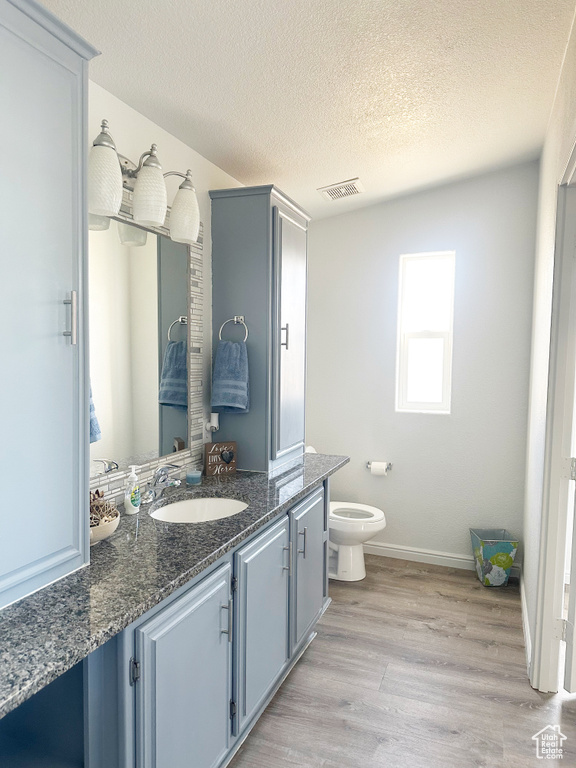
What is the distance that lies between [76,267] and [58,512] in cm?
62

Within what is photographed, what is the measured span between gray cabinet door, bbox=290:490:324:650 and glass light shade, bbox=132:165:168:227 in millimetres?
1297

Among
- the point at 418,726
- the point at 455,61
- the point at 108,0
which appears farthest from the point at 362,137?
the point at 418,726

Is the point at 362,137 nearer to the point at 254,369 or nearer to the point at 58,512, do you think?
the point at 254,369

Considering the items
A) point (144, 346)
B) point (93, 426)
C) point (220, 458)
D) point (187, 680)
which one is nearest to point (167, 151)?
point (144, 346)

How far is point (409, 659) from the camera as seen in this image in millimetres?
2594

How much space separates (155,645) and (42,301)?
2.87ft

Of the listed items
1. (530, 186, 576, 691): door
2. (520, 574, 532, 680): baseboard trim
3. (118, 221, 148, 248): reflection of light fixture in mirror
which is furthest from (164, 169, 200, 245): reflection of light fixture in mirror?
(520, 574, 532, 680): baseboard trim

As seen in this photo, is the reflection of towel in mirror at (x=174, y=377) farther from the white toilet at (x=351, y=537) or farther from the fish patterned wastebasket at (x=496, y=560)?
the fish patterned wastebasket at (x=496, y=560)

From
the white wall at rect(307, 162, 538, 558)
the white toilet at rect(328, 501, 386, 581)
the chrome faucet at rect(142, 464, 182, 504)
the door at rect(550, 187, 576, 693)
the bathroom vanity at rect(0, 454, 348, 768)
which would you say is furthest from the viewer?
the white wall at rect(307, 162, 538, 558)

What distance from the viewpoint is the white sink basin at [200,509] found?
2.10m

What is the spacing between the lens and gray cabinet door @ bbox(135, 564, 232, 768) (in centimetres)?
132

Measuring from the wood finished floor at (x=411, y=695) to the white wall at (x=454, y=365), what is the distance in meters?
0.69

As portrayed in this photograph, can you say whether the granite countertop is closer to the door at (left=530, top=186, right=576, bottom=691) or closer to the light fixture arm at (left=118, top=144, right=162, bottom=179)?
the door at (left=530, top=186, right=576, bottom=691)

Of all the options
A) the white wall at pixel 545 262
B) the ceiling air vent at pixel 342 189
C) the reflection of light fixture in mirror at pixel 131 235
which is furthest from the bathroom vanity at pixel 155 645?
the ceiling air vent at pixel 342 189
